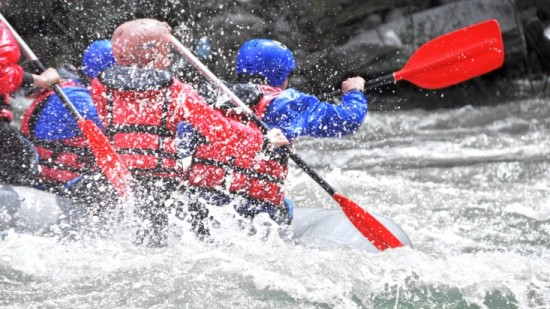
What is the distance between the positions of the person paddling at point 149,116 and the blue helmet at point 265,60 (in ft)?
1.37

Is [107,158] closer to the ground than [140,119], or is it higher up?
closer to the ground

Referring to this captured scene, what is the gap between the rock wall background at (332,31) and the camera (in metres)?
8.53

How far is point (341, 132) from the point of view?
4.25 metres

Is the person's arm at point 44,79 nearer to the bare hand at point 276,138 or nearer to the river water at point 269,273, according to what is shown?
the river water at point 269,273

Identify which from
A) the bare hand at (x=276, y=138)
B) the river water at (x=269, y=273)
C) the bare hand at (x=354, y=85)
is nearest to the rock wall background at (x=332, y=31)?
the bare hand at (x=354, y=85)

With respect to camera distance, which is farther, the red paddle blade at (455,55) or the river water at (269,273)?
the red paddle blade at (455,55)

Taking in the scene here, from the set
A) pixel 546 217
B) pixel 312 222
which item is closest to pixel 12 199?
pixel 312 222

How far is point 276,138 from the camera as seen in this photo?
3.99 meters

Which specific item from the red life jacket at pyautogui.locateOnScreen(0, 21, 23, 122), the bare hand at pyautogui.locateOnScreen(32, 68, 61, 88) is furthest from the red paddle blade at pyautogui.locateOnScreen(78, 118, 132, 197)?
the red life jacket at pyautogui.locateOnScreen(0, 21, 23, 122)

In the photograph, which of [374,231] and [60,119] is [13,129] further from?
[374,231]

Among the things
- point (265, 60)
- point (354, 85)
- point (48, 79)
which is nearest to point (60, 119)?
point (48, 79)

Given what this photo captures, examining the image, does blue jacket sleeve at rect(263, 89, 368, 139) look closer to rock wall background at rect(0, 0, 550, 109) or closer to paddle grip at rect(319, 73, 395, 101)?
paddle grip at rect(319, 73, 395, 101)

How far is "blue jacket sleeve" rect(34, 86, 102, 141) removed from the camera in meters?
4.08

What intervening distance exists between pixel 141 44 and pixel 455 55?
199 centimetres
